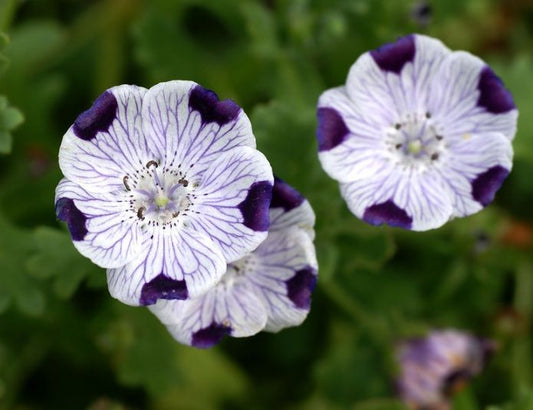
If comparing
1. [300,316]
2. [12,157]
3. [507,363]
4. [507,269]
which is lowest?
[507,363]

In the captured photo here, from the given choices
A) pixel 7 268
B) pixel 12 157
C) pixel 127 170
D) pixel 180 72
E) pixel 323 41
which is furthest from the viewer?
pixel 12 157

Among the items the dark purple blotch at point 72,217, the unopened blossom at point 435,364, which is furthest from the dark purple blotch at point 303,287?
the unopened blossom at point 435,364

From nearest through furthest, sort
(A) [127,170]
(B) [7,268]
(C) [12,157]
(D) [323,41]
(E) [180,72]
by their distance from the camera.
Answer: (A) [127,170] → (B) [7,268] → (D) [323,41] → (E) [180,72] → (C) [12,157]

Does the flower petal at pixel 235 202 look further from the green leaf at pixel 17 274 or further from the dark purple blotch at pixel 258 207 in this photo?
the green leaf at pixel 17 274

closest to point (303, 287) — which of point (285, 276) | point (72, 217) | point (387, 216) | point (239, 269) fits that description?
point (285, 276)

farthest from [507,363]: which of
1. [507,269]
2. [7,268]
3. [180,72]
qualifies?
[7,268]

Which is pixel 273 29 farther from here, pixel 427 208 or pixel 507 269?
pixel 507 269
